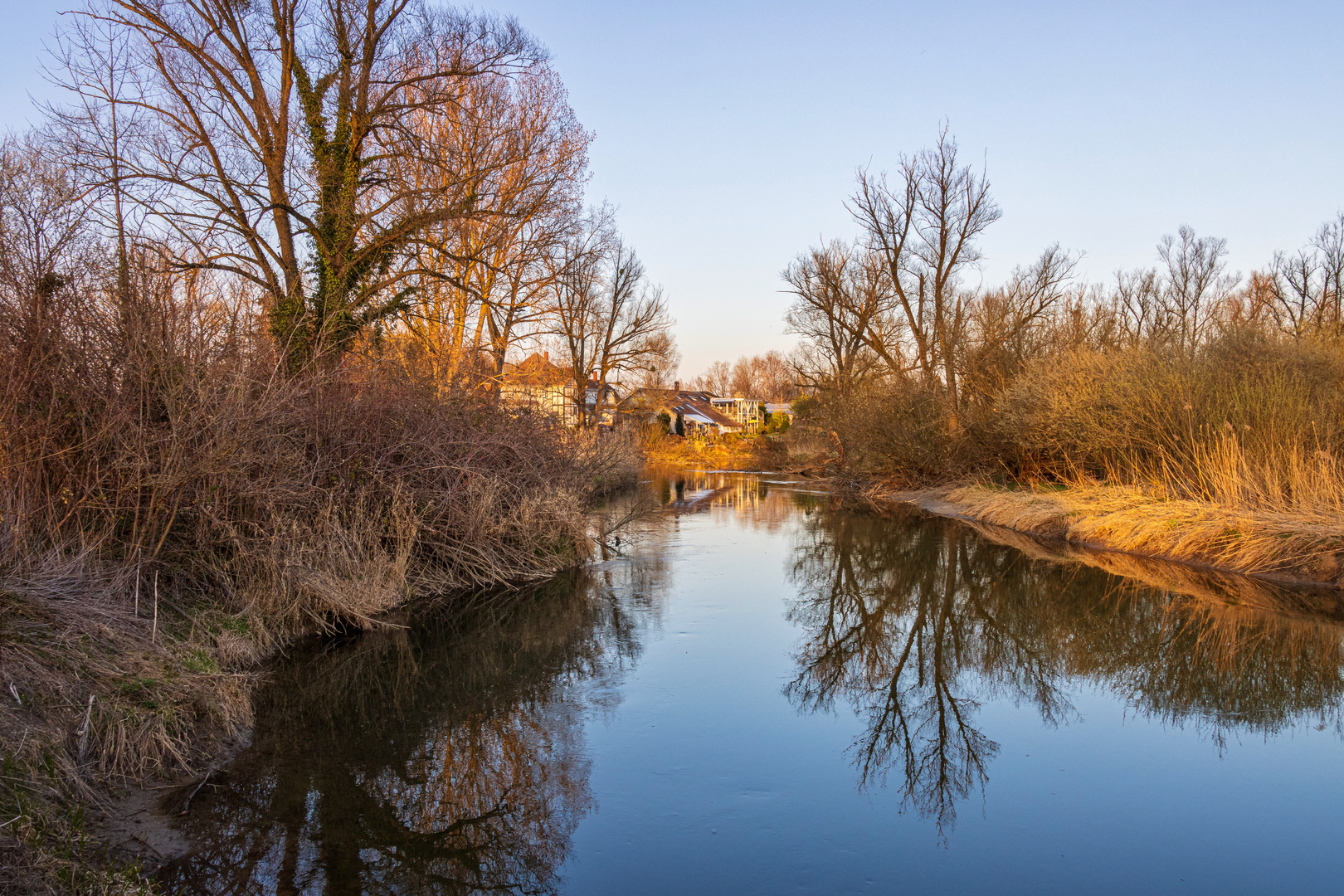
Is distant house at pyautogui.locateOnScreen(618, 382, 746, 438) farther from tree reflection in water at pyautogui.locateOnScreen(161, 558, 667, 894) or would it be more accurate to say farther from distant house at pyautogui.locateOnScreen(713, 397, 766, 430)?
tree reflection in water at pyautogui.locateOnScreen(161, 558, 667, 894)

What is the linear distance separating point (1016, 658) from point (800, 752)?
3.68 meters

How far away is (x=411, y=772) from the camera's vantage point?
5441 millimetres

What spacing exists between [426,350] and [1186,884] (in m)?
11.8

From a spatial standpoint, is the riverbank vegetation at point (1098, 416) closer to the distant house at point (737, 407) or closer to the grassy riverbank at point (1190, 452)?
the grassy riverbank at point (1190, 452)

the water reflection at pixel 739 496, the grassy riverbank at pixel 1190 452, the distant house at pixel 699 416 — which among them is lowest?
the water reflection at pixel 739 496

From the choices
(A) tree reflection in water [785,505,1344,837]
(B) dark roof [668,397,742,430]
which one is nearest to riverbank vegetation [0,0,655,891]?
(A) tree reflection in water [785,505,1344,837]

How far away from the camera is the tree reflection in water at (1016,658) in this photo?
20.9 ft

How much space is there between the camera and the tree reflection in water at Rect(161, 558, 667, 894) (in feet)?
13.8

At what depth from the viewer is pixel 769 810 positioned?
16.3ft

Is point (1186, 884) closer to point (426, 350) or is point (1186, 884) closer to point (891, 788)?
point (891, 788)

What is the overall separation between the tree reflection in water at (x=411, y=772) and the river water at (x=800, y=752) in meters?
0.02

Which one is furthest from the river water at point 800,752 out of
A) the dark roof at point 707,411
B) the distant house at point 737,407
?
the distant house at point 737,407

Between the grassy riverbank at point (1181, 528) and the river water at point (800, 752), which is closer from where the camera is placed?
the river water at point (800, 752)

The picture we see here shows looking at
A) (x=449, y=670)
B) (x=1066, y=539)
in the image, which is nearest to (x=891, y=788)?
(x=449, y=670)
